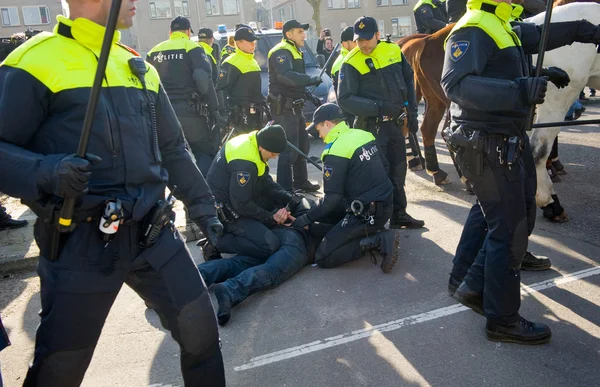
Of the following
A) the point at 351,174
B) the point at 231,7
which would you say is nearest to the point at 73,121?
the point at 351,174

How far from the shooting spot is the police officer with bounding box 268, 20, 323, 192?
685cm

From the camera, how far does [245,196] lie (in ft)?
14.9

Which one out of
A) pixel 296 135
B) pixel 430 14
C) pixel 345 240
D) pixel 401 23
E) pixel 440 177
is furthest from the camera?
pixel 401 23

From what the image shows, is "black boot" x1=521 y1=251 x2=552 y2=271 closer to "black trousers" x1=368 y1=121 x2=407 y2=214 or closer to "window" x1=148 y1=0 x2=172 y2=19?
"black trousers" x1=368 y1=121 x2=407 y2=214

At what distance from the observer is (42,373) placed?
2.05m

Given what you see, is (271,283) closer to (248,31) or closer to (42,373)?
(42,373)

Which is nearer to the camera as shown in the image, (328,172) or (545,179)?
(328,172)

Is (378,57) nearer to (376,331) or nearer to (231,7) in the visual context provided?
(376,331)

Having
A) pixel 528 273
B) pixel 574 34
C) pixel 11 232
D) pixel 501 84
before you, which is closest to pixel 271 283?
pixel 528 273

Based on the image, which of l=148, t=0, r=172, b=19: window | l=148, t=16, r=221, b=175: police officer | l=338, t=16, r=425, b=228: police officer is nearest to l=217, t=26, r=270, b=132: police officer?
l=148, t=16, r=221, b=175: police officer

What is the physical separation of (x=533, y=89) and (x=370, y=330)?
67.4 inches

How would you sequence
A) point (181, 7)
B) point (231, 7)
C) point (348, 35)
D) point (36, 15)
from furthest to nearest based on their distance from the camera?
point (231, 7) < point (181, 7) < point (36, 15) < point (348, 35)

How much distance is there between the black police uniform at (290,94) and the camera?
22.4 ft

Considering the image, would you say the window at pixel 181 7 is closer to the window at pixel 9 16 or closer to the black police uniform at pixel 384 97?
the window at pixel 9 16
